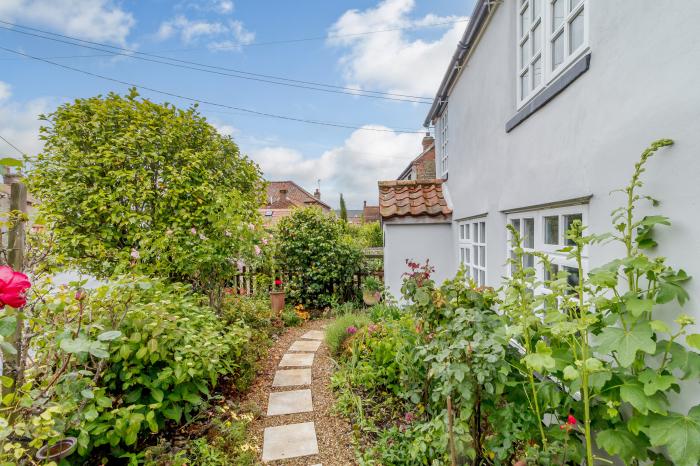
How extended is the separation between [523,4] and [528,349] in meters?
3.52

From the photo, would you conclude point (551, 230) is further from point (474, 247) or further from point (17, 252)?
point (17, 252)

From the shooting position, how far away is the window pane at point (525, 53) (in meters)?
3.20

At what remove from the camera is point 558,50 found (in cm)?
271

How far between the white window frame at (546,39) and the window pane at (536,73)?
21mm

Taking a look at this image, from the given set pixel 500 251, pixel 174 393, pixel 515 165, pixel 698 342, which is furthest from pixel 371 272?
pixel 698 342

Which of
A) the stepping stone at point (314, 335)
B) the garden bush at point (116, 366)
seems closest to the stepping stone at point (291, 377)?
the garden bush at point (116, 366)

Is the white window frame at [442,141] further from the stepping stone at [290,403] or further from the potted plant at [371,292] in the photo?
the stepping stone at [290,403]

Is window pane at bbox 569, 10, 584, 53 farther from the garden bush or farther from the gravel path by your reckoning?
the gravel path

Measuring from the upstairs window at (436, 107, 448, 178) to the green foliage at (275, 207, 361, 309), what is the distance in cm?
290

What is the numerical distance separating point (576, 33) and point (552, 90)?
415 mm

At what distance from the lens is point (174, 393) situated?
2.75 metres

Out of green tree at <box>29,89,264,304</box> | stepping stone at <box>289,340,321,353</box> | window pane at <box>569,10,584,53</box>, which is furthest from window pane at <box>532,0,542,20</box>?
stepping stone at <box>289,340,321,353</box>

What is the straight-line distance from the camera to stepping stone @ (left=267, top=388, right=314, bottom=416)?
3.46 meters


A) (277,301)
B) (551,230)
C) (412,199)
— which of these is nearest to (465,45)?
(412,199)
